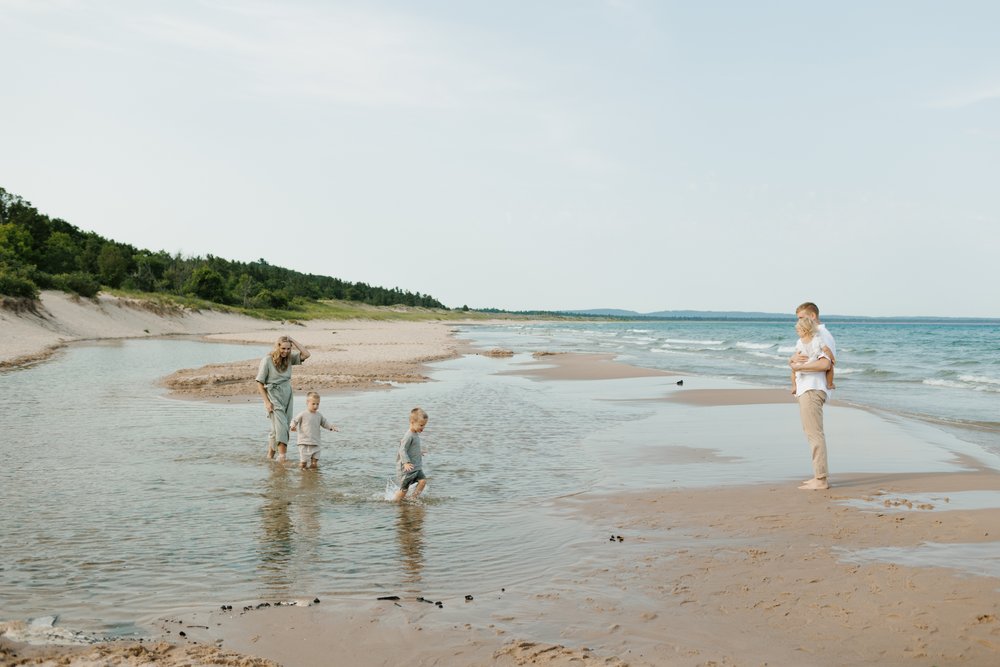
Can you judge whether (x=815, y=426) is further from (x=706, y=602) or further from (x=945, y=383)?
→ (x=945, y=383)

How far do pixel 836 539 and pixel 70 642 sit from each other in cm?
620

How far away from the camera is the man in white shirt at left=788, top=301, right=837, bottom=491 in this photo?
9.17 metres

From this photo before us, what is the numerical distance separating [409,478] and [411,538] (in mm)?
1637

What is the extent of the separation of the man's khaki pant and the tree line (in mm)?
47475

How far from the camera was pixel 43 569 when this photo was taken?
19.6 feet

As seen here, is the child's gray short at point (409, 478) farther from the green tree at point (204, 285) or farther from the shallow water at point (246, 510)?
the green tree at point (204, 285)

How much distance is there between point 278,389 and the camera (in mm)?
11344

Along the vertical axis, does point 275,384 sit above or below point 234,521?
above

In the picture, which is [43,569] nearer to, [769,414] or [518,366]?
[769,414]

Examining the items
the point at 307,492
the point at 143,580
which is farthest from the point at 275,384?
the point at 143,580

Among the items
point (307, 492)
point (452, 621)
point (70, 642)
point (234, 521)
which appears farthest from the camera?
point (307, 492)

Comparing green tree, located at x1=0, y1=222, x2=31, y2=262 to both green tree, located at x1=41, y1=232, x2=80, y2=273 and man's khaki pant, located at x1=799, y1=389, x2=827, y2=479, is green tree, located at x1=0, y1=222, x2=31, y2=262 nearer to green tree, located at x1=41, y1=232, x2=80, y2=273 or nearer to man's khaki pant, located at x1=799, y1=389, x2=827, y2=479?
green tree, located at x1=41, y1=232, x2=80, y2=273

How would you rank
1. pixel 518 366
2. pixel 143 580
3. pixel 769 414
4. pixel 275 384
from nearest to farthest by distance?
pixel 143 580, pixel 275 384, pixel 769 414, pixel 518 366

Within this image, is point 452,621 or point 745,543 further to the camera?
point 745,543
